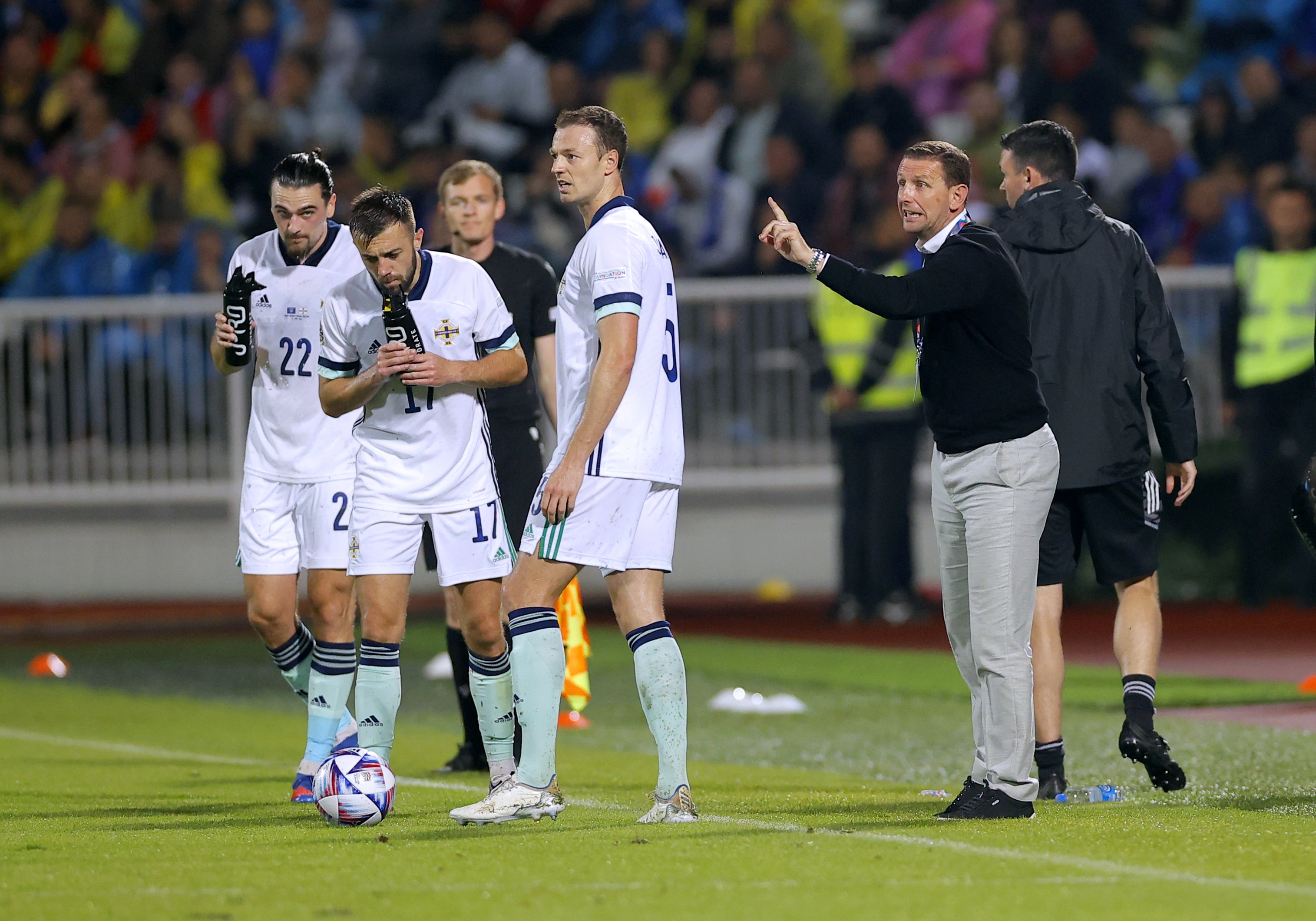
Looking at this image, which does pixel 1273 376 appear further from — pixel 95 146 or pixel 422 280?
pixel 95 146

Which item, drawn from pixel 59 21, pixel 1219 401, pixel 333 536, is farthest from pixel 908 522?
pixel 59 21

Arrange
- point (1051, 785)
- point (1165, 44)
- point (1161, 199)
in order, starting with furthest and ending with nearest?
point (1165, 44)
point (1161, 199)
point (1051, 785)

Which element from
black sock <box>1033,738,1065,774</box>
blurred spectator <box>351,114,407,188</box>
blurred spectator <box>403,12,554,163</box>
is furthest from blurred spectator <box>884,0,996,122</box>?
black sock <box>1033,738,1065,774</box>

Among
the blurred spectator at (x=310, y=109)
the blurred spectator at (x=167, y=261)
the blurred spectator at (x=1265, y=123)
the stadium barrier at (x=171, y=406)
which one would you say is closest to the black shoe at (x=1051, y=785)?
the stadium barrier at (x=171, y=406)

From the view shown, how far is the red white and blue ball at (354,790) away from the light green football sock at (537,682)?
18.0 inches

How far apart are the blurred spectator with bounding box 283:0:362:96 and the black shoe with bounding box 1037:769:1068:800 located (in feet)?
44.3

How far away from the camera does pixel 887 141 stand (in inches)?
671

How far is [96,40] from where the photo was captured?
65.7ft

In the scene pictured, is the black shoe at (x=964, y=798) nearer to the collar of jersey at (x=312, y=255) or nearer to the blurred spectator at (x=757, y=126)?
the collar of jersey at (x=312, y=255)

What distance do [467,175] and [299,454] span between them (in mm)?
1307

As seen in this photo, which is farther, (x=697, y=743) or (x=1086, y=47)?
(x=1086, y=47)

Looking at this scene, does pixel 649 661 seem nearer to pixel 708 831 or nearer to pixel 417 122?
pixel 708 831

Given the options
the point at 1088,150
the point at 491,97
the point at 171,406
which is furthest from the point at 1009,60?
the point at 171,406

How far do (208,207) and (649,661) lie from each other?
13.0 meters
